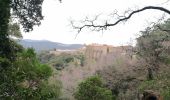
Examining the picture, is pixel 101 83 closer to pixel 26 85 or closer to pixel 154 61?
pixel 154 61

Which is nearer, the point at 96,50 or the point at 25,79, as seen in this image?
the point at 25,79

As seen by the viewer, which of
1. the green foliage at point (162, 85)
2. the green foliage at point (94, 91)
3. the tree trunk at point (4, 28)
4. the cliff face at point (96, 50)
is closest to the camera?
the tree trunk at point (4, 28)

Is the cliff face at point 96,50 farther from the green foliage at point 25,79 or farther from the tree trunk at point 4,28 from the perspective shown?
the tree trunk at point 4,28

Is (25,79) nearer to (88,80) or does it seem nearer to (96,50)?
(88,80)

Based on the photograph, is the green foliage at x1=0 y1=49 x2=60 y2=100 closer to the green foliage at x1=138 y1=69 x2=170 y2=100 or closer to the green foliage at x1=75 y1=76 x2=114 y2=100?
the green foliage at x1=138 y1=69 x2=170 y2=100

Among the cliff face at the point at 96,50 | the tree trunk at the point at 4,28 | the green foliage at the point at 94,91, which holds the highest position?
the tree trunk at the point at 4,28

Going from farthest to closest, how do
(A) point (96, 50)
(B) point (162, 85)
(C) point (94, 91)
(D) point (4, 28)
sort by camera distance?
(A) point (96, 50) → (C) point (94, 91) → (B) point (162, 85) → (D) point (4, 28)

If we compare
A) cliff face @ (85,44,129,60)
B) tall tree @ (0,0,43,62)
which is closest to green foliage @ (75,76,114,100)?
tall tree @ (0,0,43,62)

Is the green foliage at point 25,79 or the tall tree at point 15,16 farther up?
the tall tree at point 15,16

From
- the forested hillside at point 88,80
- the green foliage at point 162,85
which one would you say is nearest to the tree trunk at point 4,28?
the forested hillside at point 88,80

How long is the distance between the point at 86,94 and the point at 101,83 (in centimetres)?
152

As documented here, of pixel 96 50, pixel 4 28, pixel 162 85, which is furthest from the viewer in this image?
pixel 96 50

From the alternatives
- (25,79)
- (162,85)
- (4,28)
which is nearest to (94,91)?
(162,85)

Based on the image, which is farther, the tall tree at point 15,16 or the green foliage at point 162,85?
the green foliage at point 162,85
